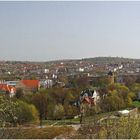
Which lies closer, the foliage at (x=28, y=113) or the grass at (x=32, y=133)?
the grass at (x=32, y=133)

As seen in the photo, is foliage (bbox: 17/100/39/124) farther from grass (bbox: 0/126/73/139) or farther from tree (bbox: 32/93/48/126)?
grass (bbox: 0/126/73/139)

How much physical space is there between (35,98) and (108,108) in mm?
4818

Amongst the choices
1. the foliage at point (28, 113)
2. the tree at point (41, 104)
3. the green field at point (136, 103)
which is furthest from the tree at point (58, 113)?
the green field at point (136, 103)

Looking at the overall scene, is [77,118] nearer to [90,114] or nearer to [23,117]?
[90,114]

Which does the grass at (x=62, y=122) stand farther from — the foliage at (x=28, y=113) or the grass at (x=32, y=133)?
the grass at (x=32, y=133)

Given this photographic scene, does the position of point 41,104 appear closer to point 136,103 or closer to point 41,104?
point 41,104

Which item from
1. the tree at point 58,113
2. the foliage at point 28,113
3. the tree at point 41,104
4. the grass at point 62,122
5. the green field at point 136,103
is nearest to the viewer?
the foliage at point 28,113

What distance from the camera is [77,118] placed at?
76.9 ft

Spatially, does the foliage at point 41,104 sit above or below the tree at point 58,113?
above

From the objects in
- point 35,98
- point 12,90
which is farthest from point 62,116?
point 12,90

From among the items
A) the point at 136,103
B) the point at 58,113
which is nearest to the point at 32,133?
the point at 58,113

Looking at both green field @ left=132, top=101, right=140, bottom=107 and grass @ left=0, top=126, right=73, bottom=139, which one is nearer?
grass @ left=0, top=126, right=73, bottom=139

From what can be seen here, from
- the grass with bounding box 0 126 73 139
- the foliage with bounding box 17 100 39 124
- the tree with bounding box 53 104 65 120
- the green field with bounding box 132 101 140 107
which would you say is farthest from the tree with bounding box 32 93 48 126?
the green field with bounding box 132 101 140 107

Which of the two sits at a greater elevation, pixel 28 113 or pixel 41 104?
pixel 41 104
